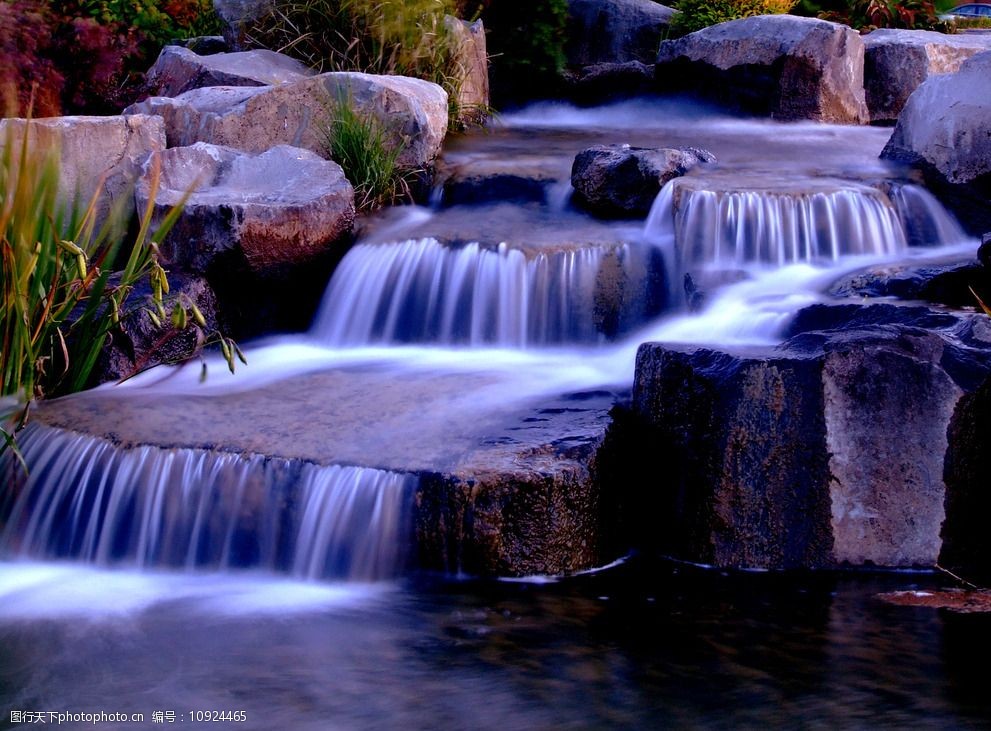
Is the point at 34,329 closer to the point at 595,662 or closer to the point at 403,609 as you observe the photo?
the point at 403,609

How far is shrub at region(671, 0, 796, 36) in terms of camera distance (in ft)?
41.3

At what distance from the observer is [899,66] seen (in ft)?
34.5

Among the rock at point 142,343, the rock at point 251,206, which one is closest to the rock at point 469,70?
the rock at point 251,206

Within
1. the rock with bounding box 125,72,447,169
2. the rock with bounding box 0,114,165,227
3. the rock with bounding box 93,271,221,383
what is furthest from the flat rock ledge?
the rock with bounding box 125,72,447,169

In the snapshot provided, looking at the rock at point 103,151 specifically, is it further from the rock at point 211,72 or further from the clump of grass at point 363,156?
the rock at point 211,72

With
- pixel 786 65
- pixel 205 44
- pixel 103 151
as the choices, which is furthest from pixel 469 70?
pixel 103 151

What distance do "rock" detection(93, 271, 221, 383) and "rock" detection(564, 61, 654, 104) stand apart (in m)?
6.37

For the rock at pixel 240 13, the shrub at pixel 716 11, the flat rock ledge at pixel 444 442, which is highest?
the shrub at pixel 716 11

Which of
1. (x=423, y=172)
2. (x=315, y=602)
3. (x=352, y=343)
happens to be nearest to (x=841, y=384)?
(x=315, y=602)

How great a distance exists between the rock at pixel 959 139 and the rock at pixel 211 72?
4.60 m

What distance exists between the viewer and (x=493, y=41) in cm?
1295

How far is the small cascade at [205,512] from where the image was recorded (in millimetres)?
4551

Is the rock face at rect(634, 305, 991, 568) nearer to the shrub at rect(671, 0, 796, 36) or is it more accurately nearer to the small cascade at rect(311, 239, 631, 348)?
the small cascade at rect(311, 239, 631, 348)

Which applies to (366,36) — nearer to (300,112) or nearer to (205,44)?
(205,44)
